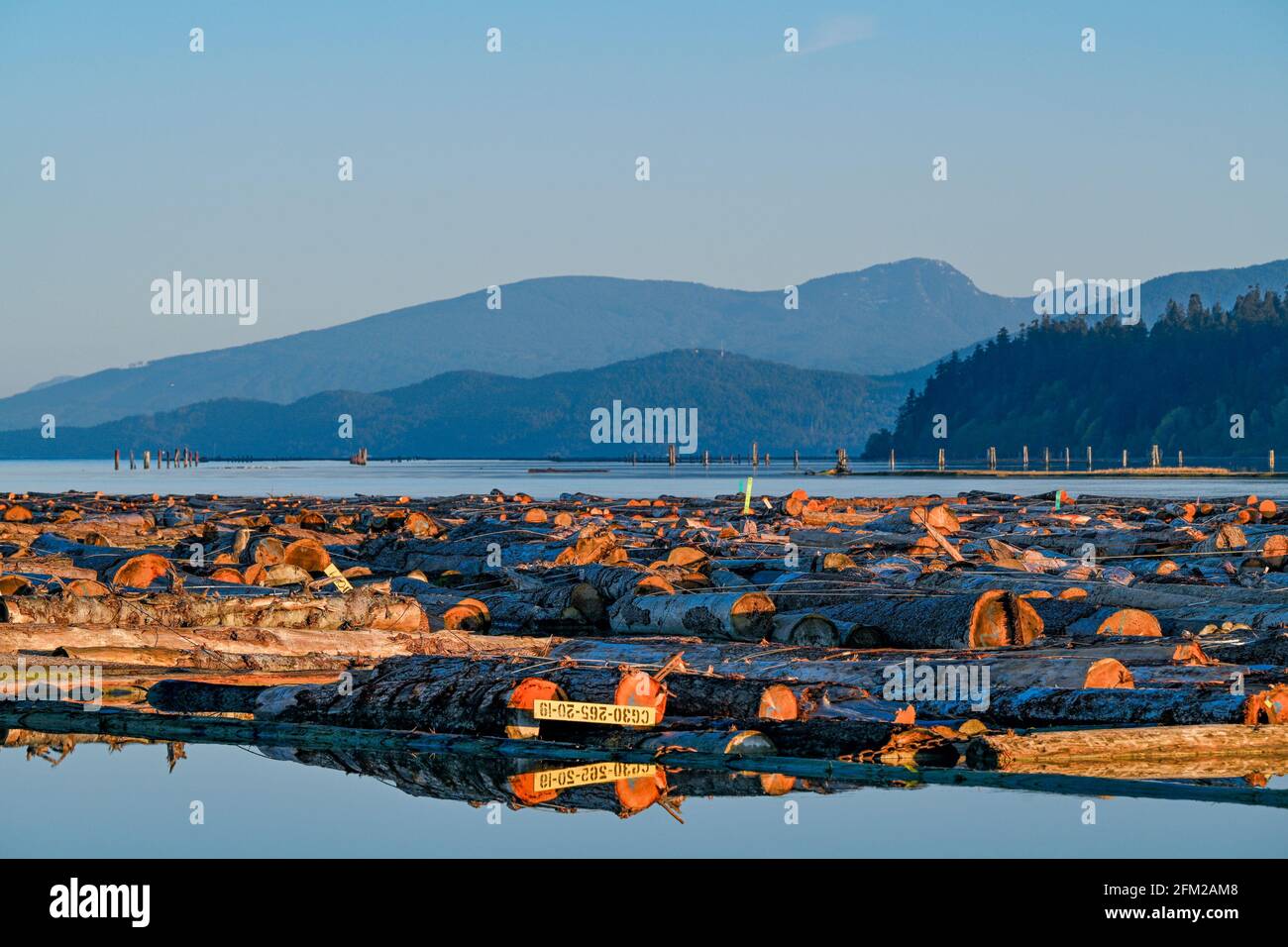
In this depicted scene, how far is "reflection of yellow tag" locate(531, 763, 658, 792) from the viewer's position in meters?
10.1

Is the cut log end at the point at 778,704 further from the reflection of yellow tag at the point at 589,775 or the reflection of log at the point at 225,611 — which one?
the reflection of log at the point at 225,611

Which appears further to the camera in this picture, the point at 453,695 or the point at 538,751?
the point at 453,695

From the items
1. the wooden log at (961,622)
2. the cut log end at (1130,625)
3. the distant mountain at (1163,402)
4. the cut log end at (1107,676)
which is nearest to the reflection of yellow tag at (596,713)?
the cut log end at (1107,676)

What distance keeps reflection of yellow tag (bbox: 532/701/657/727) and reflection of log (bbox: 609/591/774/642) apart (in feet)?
16.8

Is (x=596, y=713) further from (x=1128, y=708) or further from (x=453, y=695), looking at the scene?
(x=1128, y=708)

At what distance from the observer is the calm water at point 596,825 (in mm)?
8648

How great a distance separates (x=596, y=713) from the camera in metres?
11.0

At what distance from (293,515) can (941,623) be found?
23486 mm

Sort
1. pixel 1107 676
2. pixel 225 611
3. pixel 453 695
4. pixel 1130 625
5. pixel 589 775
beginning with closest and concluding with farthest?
pixel 589 775 → pixel 453 695 → pixel 1107 676 → pixel 225 611 → pixel 1130 625

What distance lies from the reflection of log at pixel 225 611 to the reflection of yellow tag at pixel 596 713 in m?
4.34

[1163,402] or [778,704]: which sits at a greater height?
[1163,402]

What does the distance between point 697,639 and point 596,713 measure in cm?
460

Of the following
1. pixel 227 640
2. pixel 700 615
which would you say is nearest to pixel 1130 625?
pixel 700 615
